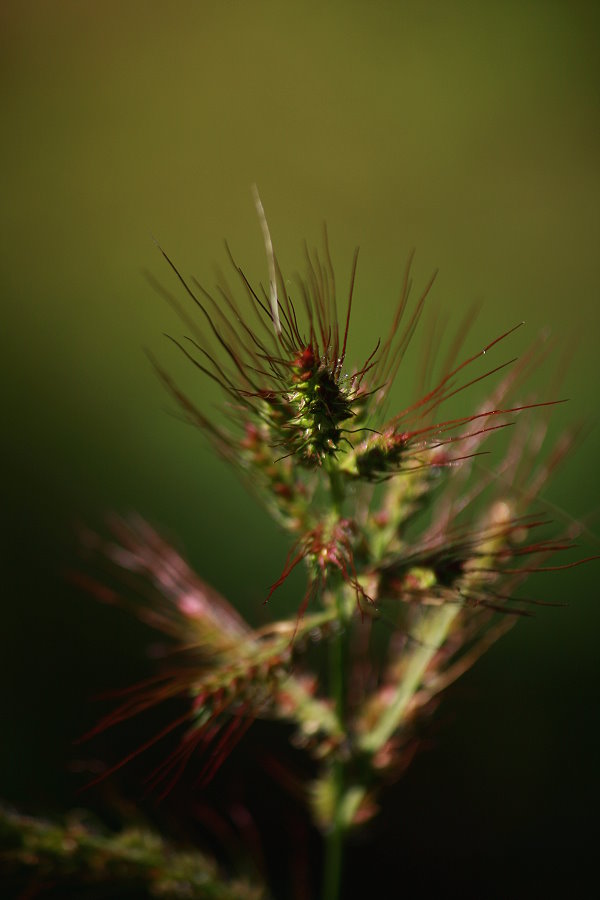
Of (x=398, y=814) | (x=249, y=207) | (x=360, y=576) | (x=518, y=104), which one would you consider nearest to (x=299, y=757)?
(x=398, y=814)

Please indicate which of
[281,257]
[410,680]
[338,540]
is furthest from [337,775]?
[281,257]

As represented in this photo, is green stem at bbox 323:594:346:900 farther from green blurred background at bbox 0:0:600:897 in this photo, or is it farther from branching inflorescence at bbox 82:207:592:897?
green blurred background at bbox 0:0:600:897

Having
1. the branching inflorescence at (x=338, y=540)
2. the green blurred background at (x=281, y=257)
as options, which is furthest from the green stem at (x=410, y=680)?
the green blurred background at (x=281, y=257)

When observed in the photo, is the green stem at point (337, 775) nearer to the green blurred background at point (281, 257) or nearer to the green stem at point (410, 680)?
the green stem at point (410, 680)

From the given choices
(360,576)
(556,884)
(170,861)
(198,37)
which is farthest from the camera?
(198,37)

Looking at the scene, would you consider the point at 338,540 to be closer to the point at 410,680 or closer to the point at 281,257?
the point at 410,680

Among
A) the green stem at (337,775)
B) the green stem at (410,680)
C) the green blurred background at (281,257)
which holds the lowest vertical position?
the green stem at (337,775)

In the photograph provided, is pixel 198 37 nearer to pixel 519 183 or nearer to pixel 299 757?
pixel 519 183
